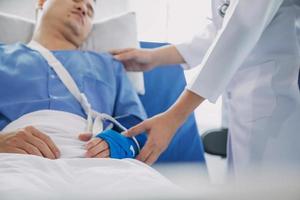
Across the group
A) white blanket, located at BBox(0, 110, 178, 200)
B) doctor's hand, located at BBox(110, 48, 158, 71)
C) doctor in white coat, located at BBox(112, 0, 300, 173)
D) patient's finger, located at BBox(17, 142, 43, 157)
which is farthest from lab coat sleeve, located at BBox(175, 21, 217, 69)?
patient's finger, located at BBox(17, 142, 43, 157)

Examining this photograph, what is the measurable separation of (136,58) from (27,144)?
724mm

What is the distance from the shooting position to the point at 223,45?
2.84ft

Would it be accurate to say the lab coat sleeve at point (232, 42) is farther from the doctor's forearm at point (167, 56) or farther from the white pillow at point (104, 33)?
the white pillow at point (104, 33)

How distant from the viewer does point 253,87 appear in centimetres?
101

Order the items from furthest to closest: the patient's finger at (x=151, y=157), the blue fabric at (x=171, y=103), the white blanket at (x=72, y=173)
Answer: the blue fabric at (x=171, y=103)
the patient's finger at (x=151, y=157)
the white blanket at (x=72, y=173)

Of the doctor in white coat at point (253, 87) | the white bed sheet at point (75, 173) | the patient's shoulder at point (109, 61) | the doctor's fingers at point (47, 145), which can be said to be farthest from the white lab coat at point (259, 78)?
the patient's shoulder at point (109, 61)

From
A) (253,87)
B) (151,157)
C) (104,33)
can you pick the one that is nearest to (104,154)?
(151,157)

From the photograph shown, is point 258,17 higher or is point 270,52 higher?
point 258,17

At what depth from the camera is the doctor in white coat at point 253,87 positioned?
33.7 inches

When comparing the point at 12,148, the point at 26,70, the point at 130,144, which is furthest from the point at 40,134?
the point at 26,70

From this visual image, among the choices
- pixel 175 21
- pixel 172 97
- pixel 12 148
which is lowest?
pixel 172 97

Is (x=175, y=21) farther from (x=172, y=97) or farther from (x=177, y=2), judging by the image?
(x=172, y=97)

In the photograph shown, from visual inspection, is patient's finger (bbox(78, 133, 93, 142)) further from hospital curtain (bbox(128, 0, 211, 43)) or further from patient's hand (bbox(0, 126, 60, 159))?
hospital curtain (bbox(128, 0, 211, 43))

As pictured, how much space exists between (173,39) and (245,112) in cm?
153
